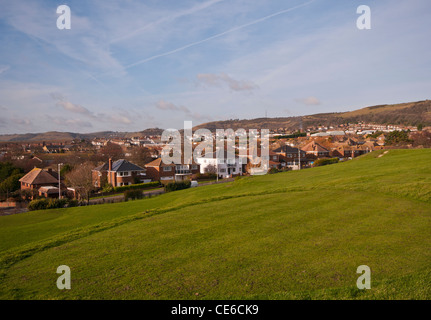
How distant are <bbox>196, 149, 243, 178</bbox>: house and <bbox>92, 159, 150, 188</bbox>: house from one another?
57.9 feet

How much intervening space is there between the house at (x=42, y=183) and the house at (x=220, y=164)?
104ft

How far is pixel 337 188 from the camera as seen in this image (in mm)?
19109

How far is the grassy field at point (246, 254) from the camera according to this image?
656 cm

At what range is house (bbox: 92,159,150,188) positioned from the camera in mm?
57781

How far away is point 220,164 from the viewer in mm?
71750

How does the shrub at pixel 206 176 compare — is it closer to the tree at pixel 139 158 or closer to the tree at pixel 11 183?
the tree at pixel 139 158

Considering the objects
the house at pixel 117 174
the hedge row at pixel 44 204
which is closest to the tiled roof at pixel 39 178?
the house at pixel 117 174

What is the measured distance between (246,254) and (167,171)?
5826 cm

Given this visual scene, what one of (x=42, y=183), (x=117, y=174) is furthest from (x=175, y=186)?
(x=42, y=183)

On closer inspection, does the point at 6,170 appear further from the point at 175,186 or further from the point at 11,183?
the point at 175,186

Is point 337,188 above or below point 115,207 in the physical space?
above
